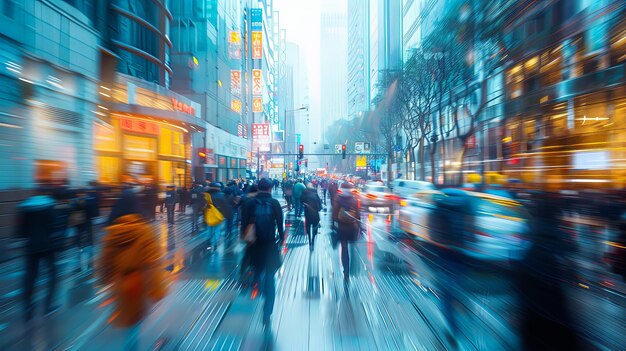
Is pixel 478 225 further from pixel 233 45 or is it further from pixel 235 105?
pixel 233 45

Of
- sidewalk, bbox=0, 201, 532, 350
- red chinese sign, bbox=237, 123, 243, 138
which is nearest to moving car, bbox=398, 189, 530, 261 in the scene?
sidewalk, bbox=0, 201, 532, 350

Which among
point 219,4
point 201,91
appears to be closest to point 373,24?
point 219,4

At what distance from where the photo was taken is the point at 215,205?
10562mm

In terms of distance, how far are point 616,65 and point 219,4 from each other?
33.0 meters

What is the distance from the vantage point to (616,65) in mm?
13234

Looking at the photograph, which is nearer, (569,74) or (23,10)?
(23,10)

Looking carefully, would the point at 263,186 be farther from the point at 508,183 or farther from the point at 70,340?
the point at 508,183

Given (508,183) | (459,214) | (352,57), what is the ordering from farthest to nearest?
1. (352,57)
2. (508,183)
3. (459,214)

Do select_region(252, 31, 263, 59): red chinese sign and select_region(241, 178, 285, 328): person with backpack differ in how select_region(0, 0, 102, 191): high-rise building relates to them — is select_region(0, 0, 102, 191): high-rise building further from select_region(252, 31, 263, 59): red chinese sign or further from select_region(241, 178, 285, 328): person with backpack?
select_region(252, 31, 263, 59): red chinese sign

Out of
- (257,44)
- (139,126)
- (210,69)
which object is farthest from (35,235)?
(257,44)

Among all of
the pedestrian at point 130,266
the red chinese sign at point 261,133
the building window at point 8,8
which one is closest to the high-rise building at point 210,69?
the red chinese sign at point 261,133

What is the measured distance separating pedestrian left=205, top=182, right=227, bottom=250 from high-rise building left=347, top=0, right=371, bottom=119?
87.2m

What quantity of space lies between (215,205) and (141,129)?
16.8 meters

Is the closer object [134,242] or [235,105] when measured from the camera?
[134,242]
